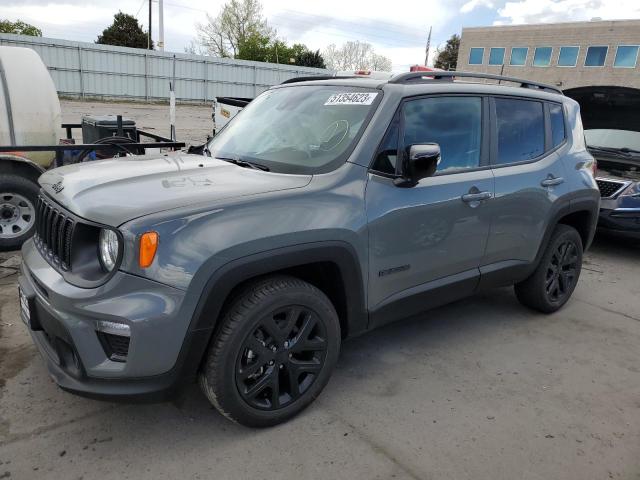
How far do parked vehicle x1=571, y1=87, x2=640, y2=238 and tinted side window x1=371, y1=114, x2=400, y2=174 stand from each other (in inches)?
176

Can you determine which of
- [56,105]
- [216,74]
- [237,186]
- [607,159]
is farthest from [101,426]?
[216,74]

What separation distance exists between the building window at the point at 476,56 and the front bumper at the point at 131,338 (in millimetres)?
53133

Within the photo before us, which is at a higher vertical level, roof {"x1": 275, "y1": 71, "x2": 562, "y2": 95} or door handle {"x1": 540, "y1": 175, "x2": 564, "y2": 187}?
roof {"x1": 275, "y1": 71, "x2": 562, "y2": 95}

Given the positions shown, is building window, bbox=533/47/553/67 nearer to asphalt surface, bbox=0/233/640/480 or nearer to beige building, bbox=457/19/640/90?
beige building, bbox=457/19/640/90

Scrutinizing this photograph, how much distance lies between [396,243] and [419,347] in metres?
1.15

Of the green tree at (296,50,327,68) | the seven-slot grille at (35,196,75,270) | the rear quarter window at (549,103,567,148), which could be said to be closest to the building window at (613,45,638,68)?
the green tree at (296,50,327,68)

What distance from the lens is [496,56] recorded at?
48594 millimetres

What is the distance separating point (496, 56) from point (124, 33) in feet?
121

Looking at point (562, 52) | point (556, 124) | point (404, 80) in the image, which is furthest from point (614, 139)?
point (562, 52)

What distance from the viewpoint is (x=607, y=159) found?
701 centimetres

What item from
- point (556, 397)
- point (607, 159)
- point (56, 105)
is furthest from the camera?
point (607, 159)

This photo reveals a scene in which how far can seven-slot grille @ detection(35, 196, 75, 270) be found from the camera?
2.38 meters

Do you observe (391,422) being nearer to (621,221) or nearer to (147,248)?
(147,248)

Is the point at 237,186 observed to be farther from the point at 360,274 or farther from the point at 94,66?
the point at 94,66
